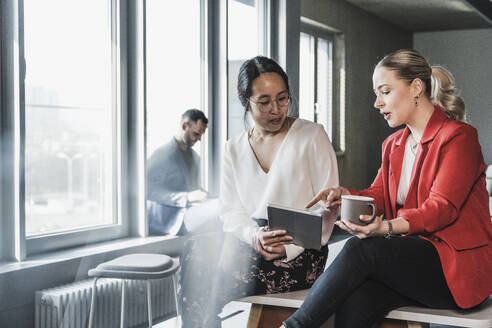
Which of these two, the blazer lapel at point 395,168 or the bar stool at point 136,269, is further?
the bar stool at point 136,269

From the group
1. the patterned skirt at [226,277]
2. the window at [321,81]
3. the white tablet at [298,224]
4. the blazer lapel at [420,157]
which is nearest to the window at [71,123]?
the patterned skirt at [226,277]

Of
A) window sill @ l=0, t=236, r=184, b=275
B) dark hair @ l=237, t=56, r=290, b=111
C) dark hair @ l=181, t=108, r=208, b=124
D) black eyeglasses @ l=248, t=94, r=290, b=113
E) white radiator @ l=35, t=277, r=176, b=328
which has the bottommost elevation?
white radiator @ l=35, t=277, r=176, b=328

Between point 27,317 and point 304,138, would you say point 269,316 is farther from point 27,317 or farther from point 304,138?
point 27,317

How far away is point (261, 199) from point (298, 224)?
0.95 ft

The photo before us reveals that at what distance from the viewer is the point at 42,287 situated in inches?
90.9

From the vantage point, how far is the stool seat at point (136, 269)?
193cm

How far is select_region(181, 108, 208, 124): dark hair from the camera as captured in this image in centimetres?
328

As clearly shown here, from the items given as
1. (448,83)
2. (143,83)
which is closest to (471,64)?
(143,83)

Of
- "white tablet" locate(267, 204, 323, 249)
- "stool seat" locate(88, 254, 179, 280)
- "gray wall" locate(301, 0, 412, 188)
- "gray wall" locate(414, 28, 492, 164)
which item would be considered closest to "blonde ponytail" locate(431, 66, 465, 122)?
"white tablet" locate(267, 204, 323, 249)

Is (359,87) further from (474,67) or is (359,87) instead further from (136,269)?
(136,269)

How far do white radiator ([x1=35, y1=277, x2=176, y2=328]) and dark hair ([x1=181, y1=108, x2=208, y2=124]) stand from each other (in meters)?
0.98

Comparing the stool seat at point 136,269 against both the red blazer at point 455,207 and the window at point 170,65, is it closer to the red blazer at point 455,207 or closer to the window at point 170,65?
the red blazer at point 455,207

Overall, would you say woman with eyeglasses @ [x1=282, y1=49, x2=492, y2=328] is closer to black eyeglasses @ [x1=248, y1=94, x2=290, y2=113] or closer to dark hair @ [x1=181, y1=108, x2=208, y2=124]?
black eyeglasses @ [x1=248, y1=94, x2=290, y2=113]

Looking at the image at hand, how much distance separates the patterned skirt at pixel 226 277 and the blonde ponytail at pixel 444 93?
55cm
